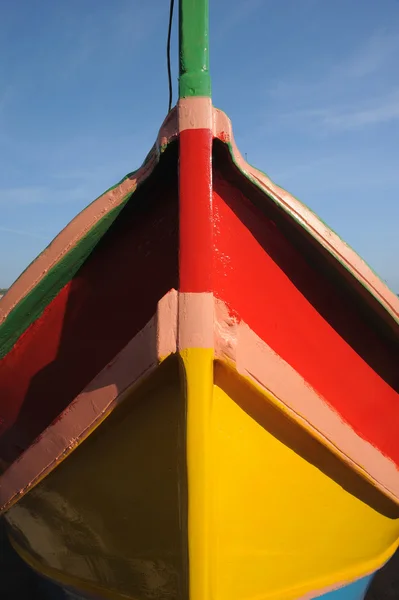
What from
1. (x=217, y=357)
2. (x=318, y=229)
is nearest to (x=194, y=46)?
(x=318, y=229)

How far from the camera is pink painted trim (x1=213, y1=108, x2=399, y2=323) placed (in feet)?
5.56

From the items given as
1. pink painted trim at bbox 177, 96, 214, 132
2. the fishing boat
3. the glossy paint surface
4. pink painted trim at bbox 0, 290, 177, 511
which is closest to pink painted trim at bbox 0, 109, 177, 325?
the fishing boat

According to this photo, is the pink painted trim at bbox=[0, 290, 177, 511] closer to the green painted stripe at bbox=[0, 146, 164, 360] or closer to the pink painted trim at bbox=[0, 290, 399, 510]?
the pink painted trim at bbox=[0, 290, 399, 510]

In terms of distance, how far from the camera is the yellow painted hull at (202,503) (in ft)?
4.94

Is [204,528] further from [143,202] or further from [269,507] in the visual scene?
[143,202]

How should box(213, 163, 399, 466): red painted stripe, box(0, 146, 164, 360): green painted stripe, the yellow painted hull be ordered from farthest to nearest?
box(0, 146, 164, 360): green painted stripe
box(213, 163, 399, 466): red painted stripe
the yellow painted hull

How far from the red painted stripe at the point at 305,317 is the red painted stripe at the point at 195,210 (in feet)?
0.41

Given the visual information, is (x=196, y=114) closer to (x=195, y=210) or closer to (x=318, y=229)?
(x=195, y=210)

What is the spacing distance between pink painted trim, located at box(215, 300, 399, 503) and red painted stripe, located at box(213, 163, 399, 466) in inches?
3.1

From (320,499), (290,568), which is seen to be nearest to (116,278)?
(320,499)

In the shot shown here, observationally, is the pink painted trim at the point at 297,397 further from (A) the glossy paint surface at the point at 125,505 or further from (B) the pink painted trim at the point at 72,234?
(B) the pink painted trim at the point at 72,234

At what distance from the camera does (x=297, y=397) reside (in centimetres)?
164

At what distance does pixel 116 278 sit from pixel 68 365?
41 cm

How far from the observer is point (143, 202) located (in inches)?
73.7
